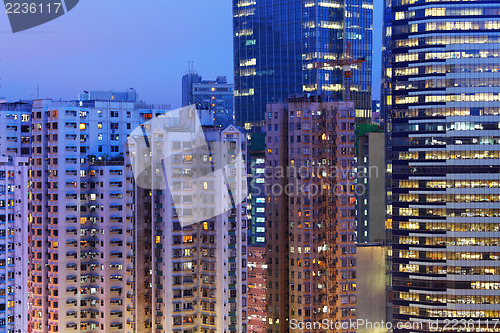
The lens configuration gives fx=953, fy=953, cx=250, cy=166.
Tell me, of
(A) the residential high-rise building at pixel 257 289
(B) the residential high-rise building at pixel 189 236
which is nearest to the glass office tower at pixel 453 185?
(A) the residential high-rise building at pixel 257 289

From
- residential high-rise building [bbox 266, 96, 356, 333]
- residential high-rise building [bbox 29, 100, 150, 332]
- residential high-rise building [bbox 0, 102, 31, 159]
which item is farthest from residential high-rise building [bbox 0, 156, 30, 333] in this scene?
residential high-rise building [bbox 266, 96, 356, 333]

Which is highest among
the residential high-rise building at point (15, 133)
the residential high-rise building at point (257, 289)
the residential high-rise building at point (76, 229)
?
the residential high-rise building at point (15, 133)

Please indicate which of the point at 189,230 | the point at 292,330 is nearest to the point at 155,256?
the point at 189,230

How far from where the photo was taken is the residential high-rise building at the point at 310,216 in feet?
533

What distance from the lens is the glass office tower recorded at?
19375 centimetres

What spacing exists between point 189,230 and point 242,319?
15946mm

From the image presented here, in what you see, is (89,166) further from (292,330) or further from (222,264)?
(292,330)

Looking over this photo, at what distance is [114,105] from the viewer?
164m

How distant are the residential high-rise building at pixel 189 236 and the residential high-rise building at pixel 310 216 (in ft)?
56.7

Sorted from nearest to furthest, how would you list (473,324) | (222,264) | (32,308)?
(222,264) → (32,308) → (473,324)

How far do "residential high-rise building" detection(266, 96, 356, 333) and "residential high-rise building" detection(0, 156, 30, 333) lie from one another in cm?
4422

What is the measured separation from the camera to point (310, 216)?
534 ft

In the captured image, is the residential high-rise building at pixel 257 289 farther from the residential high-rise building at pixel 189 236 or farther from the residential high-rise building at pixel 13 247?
the residential high-rise building at pixel 13 247

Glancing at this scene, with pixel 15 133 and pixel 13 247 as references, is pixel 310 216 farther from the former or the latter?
pixel 15 133
